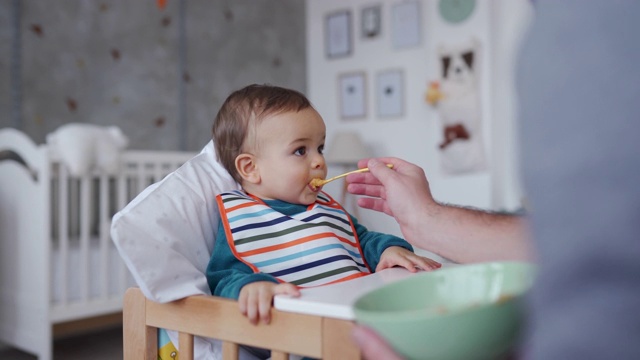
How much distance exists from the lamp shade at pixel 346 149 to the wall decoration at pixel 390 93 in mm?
293

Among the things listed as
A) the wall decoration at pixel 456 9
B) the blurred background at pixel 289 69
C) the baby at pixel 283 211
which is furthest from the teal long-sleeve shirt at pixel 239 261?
the wall decoration at pixel 456 9

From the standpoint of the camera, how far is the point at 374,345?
1.75 ft

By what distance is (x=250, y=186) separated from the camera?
130 centimetres

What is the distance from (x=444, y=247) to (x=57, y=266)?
6.70ft

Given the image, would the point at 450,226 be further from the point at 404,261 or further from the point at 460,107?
the point at 460,107

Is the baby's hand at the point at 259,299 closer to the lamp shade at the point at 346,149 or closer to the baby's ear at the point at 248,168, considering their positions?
the baby's ear at the point at 248,168

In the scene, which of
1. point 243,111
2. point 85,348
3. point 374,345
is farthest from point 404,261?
point 85,348

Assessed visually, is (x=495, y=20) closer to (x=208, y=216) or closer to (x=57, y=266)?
(x=57, y=266)

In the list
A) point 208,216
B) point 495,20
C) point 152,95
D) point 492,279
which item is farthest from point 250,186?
point 495,20

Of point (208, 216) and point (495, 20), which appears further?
point (495, 20)

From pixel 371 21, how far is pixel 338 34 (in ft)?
0.95

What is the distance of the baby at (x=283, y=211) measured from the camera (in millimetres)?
1127

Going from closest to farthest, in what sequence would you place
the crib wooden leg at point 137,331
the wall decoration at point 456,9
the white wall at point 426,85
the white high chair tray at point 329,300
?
the white high chair tray at point 329,300, the crib wooden leg at point 137,331, the white wall at point 426,85, the wall decoration at point 456,9

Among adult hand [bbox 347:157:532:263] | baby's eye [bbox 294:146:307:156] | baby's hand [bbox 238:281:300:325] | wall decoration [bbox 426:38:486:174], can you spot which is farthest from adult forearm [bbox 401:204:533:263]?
wall decoration [bbox 426:38:486:174]
